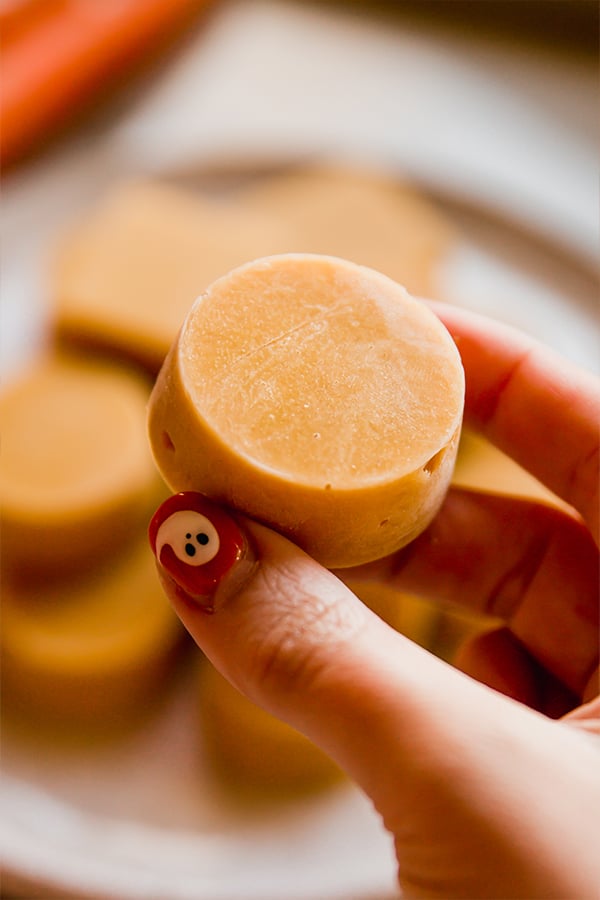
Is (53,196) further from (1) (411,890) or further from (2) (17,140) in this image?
(1) (411,890)

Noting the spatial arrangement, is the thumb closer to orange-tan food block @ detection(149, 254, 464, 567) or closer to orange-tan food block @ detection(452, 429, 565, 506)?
orange-tan food block @ detection(149, 254, 464, 567)

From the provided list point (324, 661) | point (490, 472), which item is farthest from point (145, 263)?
point (324, 661)

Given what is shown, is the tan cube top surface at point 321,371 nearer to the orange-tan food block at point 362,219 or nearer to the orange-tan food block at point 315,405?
the orange-tan food block at point 315,405

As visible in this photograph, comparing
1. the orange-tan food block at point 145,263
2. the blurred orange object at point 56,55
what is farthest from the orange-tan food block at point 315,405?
the blurred orange object at point 56,55

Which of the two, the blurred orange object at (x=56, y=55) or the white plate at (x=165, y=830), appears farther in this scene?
the blurred orange object at (x=56, y=55)

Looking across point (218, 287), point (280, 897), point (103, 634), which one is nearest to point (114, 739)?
point (103, 634)
